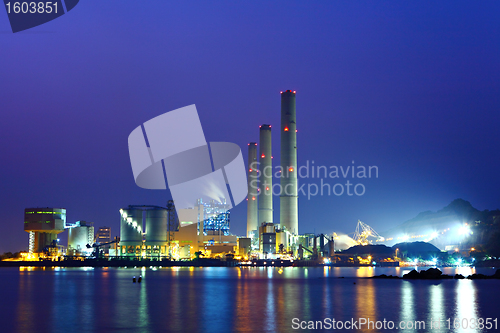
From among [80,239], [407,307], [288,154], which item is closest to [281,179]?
[288,154]

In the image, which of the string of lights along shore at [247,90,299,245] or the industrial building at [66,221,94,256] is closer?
the string of lights along shore at [247,90,299,245]

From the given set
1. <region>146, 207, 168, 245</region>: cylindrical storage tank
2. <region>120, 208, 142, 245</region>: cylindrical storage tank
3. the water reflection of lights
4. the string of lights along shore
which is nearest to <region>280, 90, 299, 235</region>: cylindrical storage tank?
the string of lights along shore

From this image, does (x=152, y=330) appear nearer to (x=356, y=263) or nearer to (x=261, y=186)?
(x=261, y=186)

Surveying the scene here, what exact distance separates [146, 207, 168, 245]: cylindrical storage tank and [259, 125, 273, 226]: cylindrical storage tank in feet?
86.0

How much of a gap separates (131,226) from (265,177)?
38.6 meters

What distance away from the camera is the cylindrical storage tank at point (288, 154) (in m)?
129

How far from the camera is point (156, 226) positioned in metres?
146

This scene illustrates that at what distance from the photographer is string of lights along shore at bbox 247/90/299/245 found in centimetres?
12912

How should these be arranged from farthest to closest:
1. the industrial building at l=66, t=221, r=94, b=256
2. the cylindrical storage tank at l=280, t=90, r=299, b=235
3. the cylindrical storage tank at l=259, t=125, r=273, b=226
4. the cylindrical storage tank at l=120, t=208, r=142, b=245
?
the industrial building at l=66, t=221, r=94, b=256, the cylindrical storage tank at l=259, t=125, r=273, b=226, the cylindrical storage tank at l=120, t=208, r=142, b=245, the cylindrical storage tank at l=280, t=90, r=299, b=235

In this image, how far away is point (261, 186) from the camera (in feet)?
494

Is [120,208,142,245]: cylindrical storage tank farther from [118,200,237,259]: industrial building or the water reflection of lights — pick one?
the water reflection of lights

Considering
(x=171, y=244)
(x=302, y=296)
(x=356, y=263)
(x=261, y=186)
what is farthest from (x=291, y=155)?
(x=302, y=296)

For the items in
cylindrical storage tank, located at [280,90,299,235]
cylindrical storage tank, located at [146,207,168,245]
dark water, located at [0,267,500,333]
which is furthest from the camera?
cylindrical storage tank, located at [146,207,168,245]

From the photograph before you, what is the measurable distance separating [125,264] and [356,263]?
249ft
